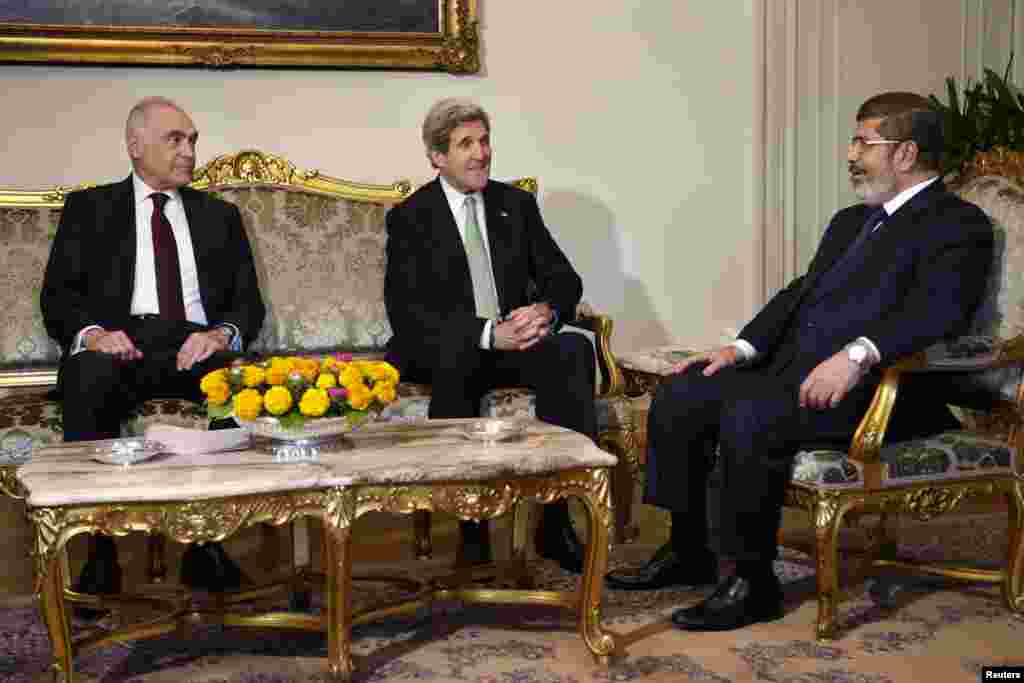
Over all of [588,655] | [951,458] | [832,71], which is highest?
[832,71]

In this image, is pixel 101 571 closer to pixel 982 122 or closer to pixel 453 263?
pixel 453 263

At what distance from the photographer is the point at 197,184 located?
4.92 metres

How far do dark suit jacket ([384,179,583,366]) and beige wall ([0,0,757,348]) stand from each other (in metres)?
1.10

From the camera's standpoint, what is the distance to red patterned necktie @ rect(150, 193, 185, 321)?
14.9 feet

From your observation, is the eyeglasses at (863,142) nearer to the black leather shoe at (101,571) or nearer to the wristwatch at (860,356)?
the wristwatch at (860,356)

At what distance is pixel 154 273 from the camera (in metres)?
4.59

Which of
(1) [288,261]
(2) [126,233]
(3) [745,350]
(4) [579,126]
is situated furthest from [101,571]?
(4) [579,126]

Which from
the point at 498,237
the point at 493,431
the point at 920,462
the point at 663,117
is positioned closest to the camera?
the point at 493,431

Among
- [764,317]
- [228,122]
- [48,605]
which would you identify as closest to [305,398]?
[48,605]

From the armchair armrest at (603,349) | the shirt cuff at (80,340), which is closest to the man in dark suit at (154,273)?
the shirt cuff at (80,340)

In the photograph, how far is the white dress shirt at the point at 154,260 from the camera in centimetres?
457

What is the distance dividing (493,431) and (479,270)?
55.0 inches

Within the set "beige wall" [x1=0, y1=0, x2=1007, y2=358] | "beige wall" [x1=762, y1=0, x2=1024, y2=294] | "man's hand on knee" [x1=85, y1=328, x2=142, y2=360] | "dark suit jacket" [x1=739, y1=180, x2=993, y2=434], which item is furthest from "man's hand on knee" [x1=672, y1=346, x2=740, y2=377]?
"beige wall" [x1=762, y1=0, x2=1024, y2=294]

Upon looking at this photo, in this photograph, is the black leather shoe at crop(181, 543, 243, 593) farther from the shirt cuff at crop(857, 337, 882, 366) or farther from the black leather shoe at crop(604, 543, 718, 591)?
the shirt cuff at crop(857, 337, 882, 366)
